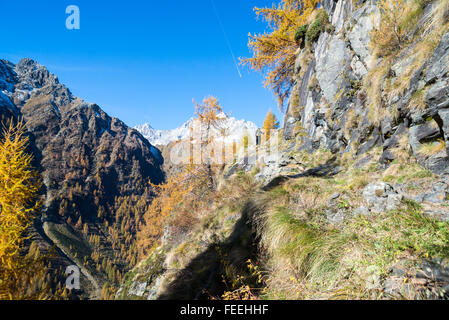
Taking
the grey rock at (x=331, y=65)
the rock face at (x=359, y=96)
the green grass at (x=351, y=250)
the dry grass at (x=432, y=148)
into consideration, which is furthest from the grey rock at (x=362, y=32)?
the green grass at (x=351, y=250)

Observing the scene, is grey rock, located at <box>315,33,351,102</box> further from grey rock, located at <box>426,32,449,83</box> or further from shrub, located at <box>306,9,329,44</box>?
grey rock, located at <box>426,32,449,83</box>

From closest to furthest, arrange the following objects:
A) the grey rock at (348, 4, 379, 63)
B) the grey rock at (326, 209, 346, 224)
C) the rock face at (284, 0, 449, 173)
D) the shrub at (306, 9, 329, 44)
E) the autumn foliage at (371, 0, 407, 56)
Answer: the grey rock at (326, 209, 346, 224) < the rock face at (284, 0, 449, 173) < the autumn foliage at (371, 0, 407, 56) < the grey rock at (348, 4, 379, 63) < the shrub at (306, 9, 329, 44)

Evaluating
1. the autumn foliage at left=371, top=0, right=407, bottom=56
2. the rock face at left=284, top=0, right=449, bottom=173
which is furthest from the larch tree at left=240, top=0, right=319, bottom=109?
the autumn foliage at left=371, top=0, right=407, bottom=56

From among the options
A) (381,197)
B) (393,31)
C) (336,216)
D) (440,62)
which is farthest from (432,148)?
(393,31)

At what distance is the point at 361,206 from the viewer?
3562 millimetres

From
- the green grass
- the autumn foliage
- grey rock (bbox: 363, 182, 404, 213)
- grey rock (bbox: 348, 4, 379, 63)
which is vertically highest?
grey rock (bbox: 348, 4, 379, 63)

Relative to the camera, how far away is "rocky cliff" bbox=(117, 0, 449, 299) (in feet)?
→ 7.70

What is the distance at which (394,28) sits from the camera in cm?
657

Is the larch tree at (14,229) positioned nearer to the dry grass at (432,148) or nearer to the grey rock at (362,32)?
the dry grass at (432,148)

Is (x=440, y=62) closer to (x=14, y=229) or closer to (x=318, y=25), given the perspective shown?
(x=14, y=229)

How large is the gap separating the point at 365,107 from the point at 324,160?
2662 mm

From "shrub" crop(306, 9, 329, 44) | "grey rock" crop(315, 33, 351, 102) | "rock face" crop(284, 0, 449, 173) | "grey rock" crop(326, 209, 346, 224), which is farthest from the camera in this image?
"shrub" crop(306, 9, 329, 44)
